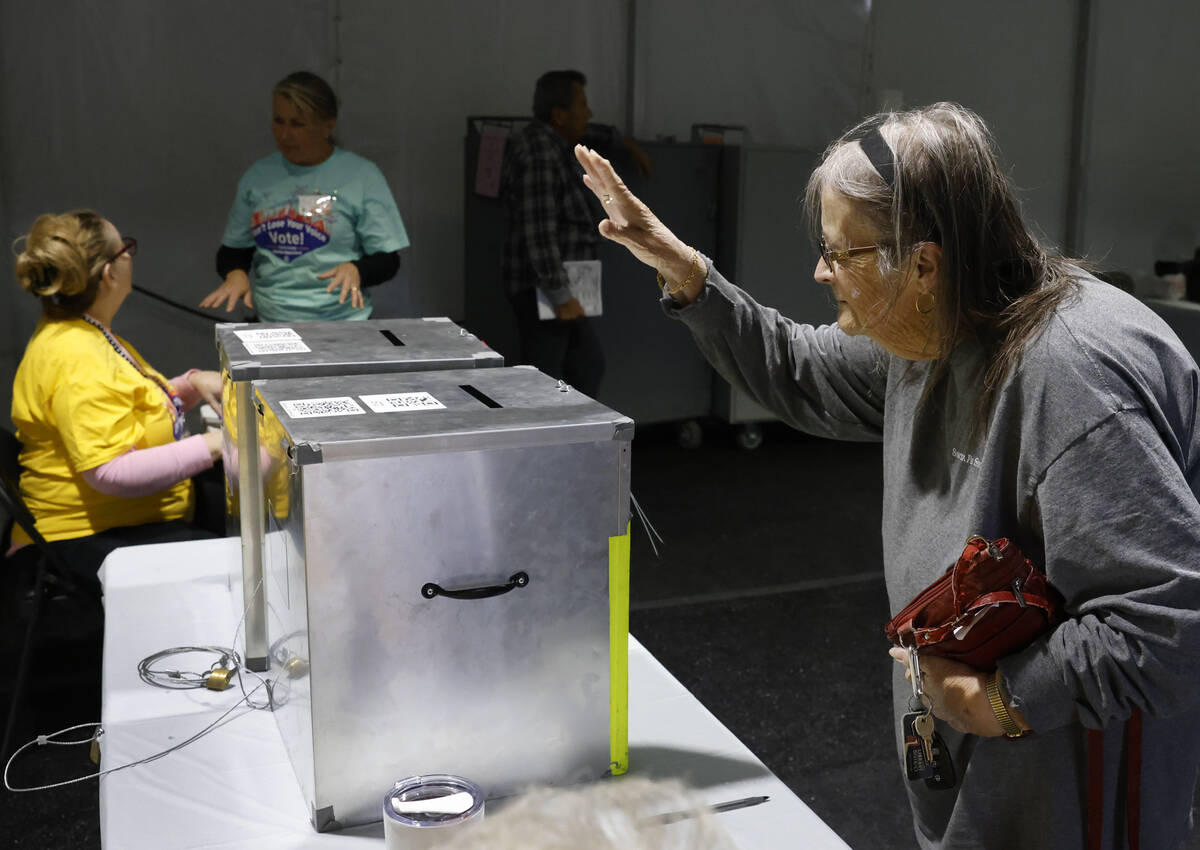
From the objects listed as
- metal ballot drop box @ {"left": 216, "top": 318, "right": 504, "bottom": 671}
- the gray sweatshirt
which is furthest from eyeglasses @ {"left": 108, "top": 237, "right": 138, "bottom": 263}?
the gray sweatshirt

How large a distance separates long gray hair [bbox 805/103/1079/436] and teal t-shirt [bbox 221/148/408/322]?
2258mm

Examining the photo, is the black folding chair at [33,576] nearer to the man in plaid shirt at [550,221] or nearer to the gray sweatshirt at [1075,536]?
the gray sweatshirt at [1075,536]

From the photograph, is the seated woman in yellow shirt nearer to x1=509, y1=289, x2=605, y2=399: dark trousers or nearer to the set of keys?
the set of keys

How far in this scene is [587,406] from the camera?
109 centimetres

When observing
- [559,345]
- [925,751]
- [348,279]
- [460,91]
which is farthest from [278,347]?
[460,91]

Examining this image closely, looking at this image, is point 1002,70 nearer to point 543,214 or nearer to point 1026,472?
point 543,214

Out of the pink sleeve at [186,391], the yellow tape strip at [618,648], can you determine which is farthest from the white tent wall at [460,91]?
the yellow tape strip at [618,648]

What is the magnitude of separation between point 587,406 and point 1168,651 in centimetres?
54

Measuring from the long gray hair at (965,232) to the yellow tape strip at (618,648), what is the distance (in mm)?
348

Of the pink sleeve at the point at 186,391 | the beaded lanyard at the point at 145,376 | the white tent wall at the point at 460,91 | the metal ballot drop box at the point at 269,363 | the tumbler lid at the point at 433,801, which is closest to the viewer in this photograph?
the tumbler lid at the point at 433,801

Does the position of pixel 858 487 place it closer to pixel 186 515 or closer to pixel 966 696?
pixel 186 515

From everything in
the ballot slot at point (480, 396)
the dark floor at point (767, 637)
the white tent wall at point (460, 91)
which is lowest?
the dark floor at point (767, 637)

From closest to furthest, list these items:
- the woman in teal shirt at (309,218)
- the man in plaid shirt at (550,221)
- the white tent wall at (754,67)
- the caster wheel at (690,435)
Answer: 1. the woman in teal shirt at (309,218)
2. the man in plaid shirt at (550,221)
3. the white tent wall at (754,67)
4. the caster wheel at (690,435)

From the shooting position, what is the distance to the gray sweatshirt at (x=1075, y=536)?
2.95 ft
